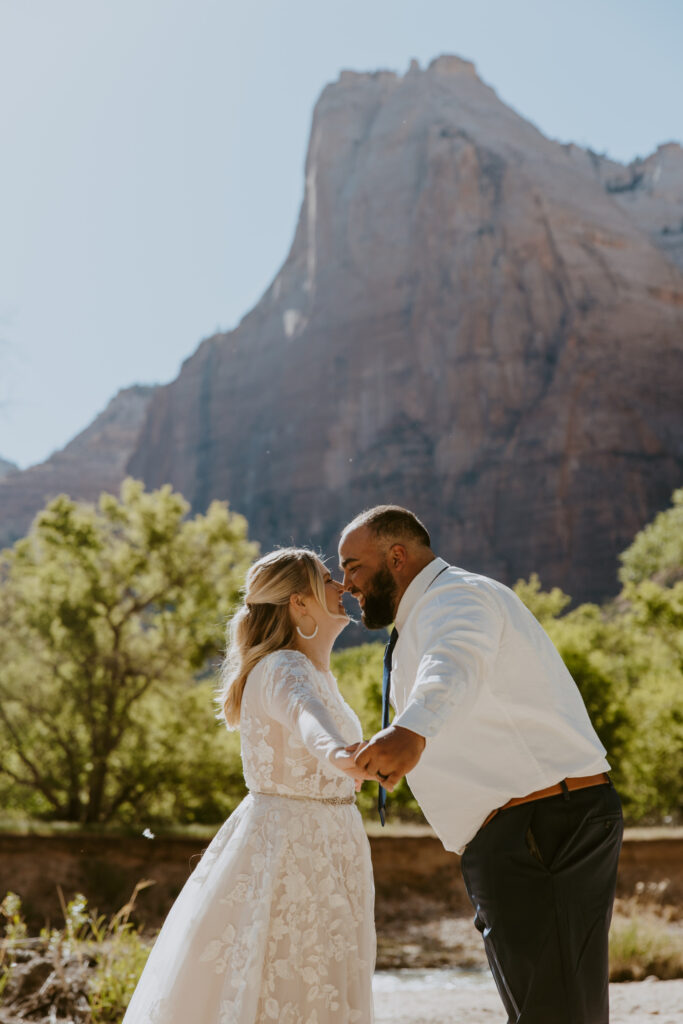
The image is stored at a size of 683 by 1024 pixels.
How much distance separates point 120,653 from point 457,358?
6531 cm

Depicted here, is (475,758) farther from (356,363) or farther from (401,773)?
(356,363)

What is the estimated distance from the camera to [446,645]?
2.42m

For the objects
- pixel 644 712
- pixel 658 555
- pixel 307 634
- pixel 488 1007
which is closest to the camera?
pixel 307 634

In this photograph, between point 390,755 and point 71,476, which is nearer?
point 390,755

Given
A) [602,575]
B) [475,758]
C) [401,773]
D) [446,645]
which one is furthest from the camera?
[602,575]

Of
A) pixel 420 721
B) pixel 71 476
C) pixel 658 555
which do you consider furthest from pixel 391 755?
pixel 71 476

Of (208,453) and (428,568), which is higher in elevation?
(208,453)

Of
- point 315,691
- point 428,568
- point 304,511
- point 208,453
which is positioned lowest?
point 315,691

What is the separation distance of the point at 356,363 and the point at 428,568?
8457cm

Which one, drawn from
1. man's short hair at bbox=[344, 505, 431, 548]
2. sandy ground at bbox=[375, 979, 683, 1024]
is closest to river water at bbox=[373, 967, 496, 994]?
sandy ground at bbox=[375, 979, 683, 1024]

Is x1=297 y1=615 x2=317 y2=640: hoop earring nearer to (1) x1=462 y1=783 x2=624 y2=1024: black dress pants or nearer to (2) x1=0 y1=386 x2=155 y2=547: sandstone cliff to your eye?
(1) x1=462 y1=783 x2=624 y2=1024: black dress pants

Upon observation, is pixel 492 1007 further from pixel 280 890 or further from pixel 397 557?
pixel 397 557

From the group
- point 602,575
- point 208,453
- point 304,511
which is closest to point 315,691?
point 602,575

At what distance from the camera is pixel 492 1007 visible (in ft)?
21.8
